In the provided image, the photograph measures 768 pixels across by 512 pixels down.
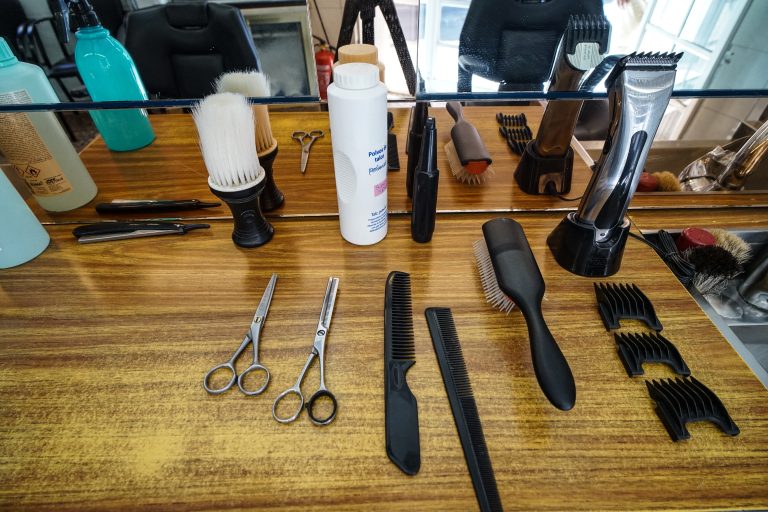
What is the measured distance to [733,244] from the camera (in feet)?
1.93

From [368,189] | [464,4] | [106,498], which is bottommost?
[106,498]

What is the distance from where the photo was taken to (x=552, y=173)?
0.64 meters

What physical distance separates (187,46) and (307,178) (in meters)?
0.28

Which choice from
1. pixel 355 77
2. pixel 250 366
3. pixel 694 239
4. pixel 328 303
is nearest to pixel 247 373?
pixel 250 366

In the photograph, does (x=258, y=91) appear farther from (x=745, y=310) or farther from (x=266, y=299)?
(x=745, y=310)

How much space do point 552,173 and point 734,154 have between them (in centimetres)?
38

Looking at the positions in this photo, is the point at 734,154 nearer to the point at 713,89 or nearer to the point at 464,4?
the point at 713,89

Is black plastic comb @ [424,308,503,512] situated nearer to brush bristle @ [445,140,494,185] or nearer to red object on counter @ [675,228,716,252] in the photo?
brush bristle @ [445,140,494,185]

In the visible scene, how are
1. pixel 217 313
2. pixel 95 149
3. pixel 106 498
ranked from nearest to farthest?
pixel 106 498
pixel 217 313
pixel 95 149

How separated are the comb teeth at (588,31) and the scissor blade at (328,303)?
17.0 inches

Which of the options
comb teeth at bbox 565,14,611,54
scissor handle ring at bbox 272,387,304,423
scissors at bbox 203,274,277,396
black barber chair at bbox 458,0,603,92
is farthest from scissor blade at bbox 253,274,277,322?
comb teeth at bbox 565,14,611,54

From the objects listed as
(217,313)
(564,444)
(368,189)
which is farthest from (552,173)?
(217,313)

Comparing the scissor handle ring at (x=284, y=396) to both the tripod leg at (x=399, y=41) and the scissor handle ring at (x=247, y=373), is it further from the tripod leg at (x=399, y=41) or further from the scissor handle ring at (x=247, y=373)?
the tripod leg at (x=399, y=41)

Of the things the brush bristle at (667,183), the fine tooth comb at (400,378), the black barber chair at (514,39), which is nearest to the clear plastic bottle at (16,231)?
the fine tooth comb at (400,378)
